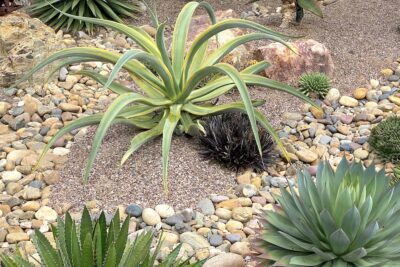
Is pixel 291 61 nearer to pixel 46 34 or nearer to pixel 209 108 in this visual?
pixel 209 108

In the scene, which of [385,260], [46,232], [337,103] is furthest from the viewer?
[337,103]

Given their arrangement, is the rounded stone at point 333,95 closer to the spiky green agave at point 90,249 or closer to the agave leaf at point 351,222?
the agave leaf at point 351,222

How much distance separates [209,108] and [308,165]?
35.2 inches

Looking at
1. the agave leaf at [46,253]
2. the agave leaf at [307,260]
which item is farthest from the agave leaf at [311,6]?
the agave leaf at [46,253]

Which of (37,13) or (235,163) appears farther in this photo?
(37,13)

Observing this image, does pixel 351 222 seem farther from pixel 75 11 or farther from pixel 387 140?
pixel 75 11

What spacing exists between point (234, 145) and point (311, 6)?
285 centimetres

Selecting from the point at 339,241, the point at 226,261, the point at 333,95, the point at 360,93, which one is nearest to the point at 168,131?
the point at 226,261

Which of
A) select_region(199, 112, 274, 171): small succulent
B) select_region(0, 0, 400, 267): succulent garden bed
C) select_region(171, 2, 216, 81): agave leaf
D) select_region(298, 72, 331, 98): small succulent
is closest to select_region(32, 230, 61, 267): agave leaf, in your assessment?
select_region(0, 0, 400, 267): succulent garden bed

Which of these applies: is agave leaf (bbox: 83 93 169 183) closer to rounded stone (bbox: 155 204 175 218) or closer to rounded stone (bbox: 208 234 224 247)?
rounded stone (bbox: 155 204 175 218)

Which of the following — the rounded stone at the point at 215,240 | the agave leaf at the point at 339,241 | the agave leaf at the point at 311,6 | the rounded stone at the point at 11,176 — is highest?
the agave leaf at the point at 311,6

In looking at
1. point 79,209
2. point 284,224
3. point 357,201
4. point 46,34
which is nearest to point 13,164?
point 79,209

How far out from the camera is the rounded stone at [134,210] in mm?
4043

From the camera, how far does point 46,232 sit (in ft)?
12.8
